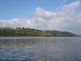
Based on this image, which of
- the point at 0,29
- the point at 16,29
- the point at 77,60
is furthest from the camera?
the point at 16,29

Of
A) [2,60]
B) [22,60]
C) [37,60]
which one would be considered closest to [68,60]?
[37,60]

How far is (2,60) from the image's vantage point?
2589 centimetres

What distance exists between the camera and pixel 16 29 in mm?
199250

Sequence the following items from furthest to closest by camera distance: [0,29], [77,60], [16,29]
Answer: [16,29]
[0,29]
[77,60]

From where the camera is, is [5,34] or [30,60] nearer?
[30,60]

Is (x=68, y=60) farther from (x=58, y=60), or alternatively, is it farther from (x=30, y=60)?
(x=30, y=60)

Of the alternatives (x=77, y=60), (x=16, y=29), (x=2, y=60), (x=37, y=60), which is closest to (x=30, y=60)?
(x=37, y=60)

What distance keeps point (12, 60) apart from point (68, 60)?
25.4ft

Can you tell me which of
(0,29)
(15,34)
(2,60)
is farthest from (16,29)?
(2,60)

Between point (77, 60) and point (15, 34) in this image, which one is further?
point (15, 34)

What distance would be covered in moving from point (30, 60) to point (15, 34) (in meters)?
168

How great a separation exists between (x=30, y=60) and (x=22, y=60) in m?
1.12

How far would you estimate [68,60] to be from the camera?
25688 mm

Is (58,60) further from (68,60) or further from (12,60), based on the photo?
(12,60)
